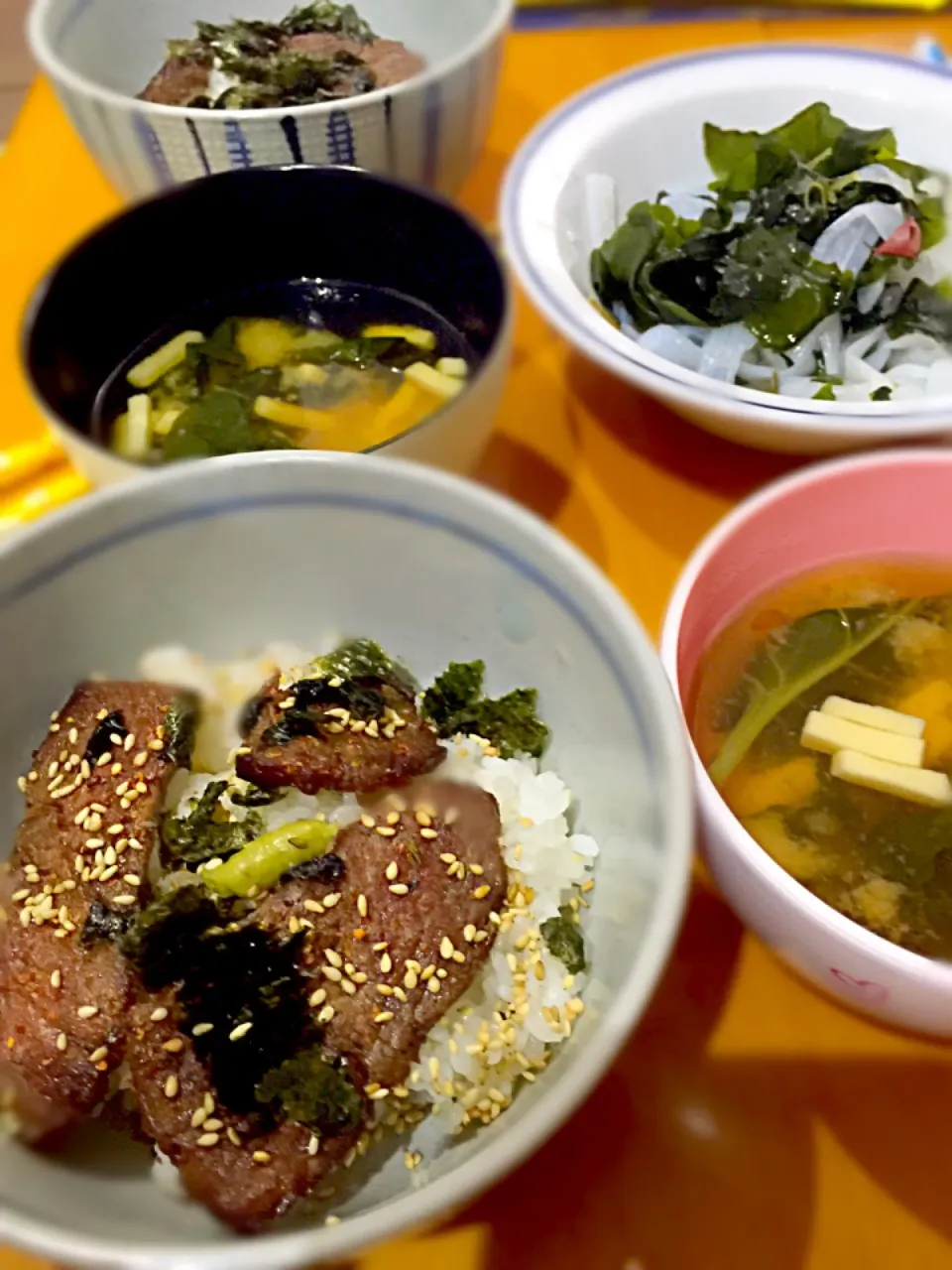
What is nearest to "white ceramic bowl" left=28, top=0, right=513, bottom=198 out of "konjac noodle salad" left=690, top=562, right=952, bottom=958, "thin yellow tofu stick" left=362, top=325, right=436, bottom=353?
"thin yellow tofu stick" left=362, top=325, right=436, bottom=353

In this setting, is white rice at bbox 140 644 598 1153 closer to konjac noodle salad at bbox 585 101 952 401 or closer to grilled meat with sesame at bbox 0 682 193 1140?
grilled meat with sesame at bbox 0 682 193 1140

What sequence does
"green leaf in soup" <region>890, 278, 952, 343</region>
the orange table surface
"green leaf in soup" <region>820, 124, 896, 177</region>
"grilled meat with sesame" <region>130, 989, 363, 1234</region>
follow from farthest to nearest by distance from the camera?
"green leaf in soup" <region>820, 124, 896, 177</region> < "green leaf in soup" <region>890, 278, 952, 343</region> < the orange table surface < "grilled meat with sesame" <region>130, 989, 363, 1234</region>

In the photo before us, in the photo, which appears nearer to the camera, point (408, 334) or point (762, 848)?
point (762, 848)

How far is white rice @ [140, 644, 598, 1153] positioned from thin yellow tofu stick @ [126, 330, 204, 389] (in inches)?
16.6

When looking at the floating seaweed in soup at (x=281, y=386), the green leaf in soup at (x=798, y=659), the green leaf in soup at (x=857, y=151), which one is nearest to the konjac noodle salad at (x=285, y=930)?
the green leaf in soup at (x=798, y=659)

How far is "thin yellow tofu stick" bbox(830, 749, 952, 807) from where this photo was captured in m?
1.03

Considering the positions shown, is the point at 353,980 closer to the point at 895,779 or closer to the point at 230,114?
the point at 895,779

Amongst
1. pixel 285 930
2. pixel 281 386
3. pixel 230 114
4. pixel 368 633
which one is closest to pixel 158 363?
pixel 281 386

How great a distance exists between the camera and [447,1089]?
2.68 ft

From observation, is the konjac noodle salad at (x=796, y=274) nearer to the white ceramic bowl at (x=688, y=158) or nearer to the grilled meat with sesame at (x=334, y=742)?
the white ceramic bowl at (x=688, y=158)

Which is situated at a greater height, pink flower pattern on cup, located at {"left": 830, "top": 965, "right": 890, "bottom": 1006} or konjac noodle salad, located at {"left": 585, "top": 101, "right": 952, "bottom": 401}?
konjac noodle salad, located at {"left": 585, "top": 101, "right": 952, "bottom": 401}

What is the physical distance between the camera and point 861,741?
1060 millimetres

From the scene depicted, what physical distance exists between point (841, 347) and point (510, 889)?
954mm

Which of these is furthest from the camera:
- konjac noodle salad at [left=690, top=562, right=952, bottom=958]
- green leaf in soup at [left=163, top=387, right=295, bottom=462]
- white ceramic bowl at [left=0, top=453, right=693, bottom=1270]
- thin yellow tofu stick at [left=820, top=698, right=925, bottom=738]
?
green leaf in soup at [left=163, top=387, right=295, bottom=462]
